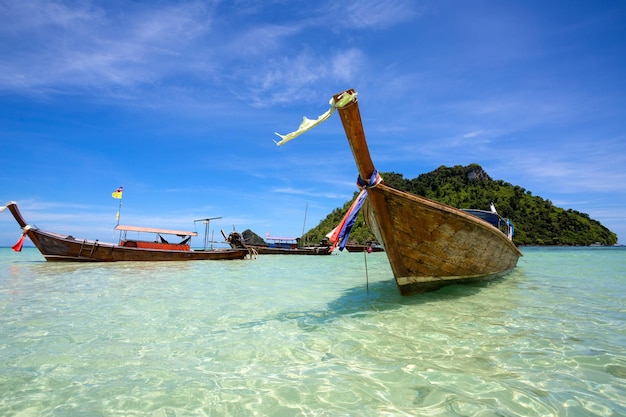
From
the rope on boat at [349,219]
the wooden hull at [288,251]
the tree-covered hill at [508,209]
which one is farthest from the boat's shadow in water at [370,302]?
the tree-covered hill at [508,209]

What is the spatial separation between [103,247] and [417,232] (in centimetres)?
2142

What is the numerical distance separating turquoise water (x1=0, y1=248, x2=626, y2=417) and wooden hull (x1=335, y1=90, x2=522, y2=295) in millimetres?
614

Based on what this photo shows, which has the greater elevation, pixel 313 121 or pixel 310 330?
pixel 313 121

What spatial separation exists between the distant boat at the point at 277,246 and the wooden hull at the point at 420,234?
2416cm

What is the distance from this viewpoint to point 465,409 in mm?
2512

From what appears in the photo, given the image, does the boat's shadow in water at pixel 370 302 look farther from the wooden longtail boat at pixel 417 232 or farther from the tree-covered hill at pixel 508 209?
the tree-covered hill at pixel 508 209

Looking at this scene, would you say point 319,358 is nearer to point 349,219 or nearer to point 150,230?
point 349,219

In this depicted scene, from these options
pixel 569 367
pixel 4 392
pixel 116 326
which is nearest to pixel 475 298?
pixel 569 367

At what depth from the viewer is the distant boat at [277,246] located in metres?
34.5

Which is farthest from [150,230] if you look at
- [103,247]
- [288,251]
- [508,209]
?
[508,209]

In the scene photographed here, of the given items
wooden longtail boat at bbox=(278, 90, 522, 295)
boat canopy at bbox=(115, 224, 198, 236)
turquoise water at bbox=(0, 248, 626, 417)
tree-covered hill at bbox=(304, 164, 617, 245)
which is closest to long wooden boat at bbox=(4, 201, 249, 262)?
boat canopy at bbox=(115, 224, 198, 236)

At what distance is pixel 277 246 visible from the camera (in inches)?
1750

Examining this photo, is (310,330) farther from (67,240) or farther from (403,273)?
(67,240)

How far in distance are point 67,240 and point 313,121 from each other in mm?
22595
